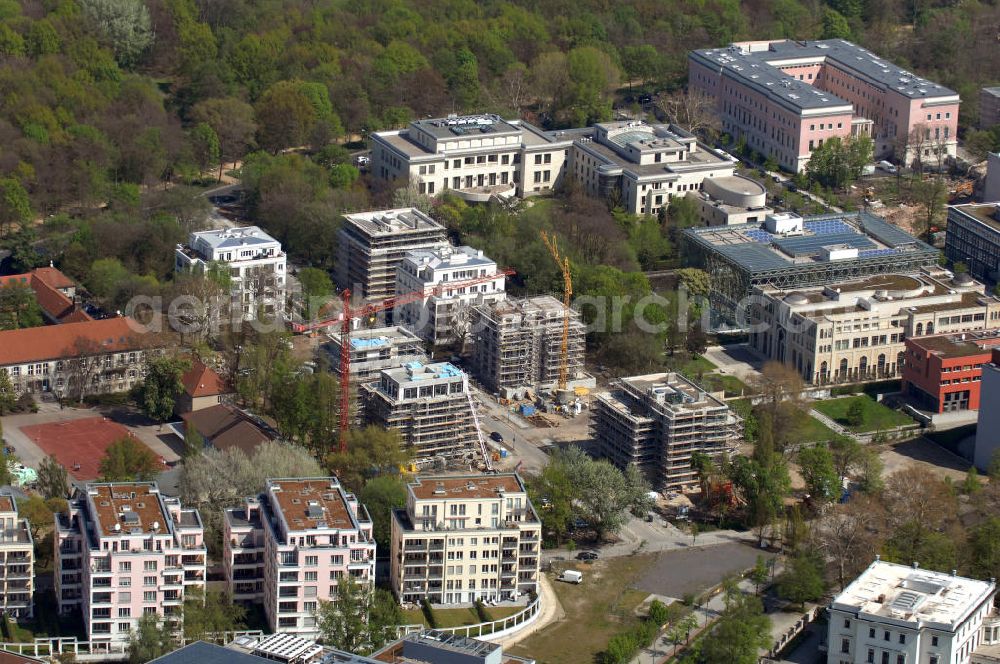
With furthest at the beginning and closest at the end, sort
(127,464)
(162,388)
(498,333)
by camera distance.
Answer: (498,333) → (162,388) → (127,464)

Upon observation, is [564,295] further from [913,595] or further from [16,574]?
[16,574]

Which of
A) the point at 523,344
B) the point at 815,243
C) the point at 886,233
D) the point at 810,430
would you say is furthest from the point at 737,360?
the point at 886,233

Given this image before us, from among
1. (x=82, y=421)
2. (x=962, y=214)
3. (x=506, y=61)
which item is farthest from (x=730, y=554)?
(x=506, y=61)

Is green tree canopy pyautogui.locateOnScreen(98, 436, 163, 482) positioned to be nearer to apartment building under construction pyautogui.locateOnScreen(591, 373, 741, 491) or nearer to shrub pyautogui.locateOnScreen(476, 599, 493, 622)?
shrub pyautogui.locateOnScreen(476, 599, 493, 622)

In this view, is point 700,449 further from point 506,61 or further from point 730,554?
point 506,61

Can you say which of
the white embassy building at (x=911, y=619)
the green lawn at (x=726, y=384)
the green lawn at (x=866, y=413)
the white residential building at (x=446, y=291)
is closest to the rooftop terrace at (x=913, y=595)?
the white embassy building at (x=911, y=619)
